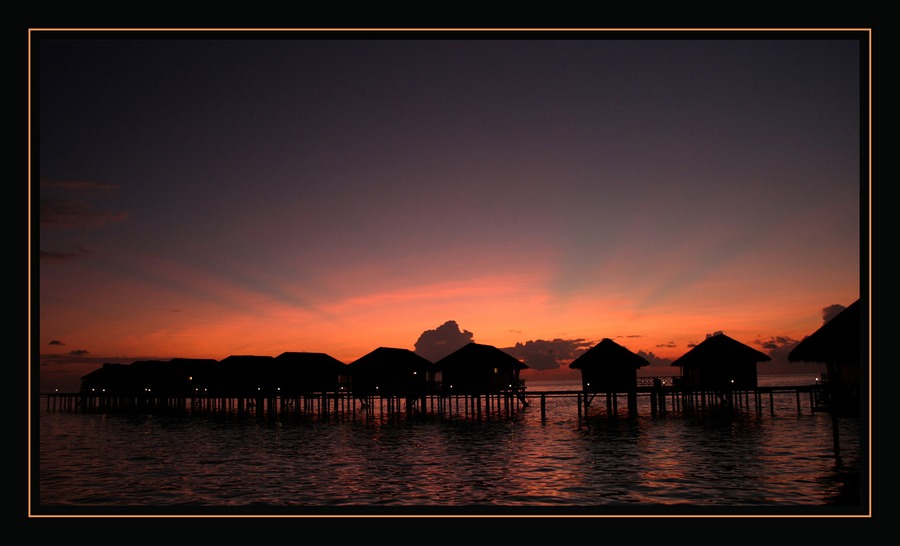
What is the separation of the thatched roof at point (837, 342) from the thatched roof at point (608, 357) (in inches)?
846

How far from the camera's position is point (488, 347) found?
5553 cm

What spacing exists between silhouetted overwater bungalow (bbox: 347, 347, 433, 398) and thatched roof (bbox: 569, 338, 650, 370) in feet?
47.9

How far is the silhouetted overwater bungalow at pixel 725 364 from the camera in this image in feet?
159

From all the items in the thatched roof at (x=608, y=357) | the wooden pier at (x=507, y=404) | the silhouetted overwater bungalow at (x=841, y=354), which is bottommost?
the wooden pier at (x=507, y=404)

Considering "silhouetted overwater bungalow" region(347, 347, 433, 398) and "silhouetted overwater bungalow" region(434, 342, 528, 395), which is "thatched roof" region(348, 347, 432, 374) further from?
"silhouetted overwater bungalow" region(434, 342, 528, 395)

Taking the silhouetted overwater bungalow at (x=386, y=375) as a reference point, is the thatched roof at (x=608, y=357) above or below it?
above

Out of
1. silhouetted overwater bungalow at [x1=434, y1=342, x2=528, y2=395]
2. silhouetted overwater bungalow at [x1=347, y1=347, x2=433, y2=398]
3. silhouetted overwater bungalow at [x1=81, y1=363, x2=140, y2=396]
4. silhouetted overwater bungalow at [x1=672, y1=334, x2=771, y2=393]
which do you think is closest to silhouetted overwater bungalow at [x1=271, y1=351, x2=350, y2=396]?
silhouetted overwater bungalow at [x1=347, y1=347, x2=433, y2=398]

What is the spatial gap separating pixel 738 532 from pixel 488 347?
1688 inches

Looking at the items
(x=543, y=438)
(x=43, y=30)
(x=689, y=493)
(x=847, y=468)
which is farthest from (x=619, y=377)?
(x=43, y=30)

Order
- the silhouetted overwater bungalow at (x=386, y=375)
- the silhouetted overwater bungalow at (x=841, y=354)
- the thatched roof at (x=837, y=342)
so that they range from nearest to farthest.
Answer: the silhouetted overwater bungalow at (x=841, y=354) → the thatched roof at (x=837, y=342) → the silhouetted overwater bungalow at (x=386, y=375)

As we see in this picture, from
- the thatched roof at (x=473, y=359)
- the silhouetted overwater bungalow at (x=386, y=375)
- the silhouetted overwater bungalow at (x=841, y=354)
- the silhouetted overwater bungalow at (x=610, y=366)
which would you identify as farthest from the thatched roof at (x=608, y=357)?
the silhouetted overwater bungalow at (x=841, y=354)

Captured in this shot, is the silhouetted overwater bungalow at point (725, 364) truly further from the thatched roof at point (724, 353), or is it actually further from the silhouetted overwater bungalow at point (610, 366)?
the silhouetted overwater bungalow at point (610, 366)

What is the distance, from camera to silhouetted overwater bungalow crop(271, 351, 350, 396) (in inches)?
2485

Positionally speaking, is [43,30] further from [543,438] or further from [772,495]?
[543,438]
